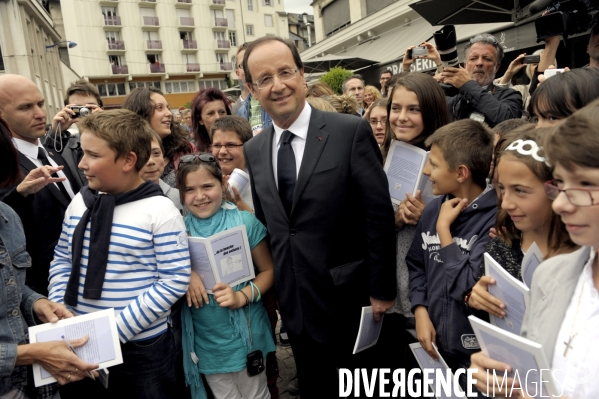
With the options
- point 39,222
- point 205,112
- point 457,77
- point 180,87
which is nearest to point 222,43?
point 180,87

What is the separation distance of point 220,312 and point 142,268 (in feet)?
1.72

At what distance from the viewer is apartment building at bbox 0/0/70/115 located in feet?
67.3

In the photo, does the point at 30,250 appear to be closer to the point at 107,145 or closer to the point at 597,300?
the point at 107,145

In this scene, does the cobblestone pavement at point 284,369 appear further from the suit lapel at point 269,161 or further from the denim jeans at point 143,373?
the suit lapel at point 269,161

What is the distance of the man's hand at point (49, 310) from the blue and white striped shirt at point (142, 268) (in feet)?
0.39

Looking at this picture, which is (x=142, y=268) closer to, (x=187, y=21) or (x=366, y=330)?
(x=366, y=330)

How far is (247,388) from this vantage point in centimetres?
242

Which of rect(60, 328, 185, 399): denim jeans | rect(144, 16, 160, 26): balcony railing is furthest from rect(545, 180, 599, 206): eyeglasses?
rect(144, 16, 160, 26): balcony railing

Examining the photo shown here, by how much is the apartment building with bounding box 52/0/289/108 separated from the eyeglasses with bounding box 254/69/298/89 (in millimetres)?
41471

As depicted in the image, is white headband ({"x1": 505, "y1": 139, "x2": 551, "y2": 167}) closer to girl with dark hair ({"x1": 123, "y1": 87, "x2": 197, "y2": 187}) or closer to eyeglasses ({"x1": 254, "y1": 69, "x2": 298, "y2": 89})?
eyeglasses ({"x1": 254, "y1": 69, "x2": 298, "y2": 89})

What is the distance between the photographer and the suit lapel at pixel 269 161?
83.0 inches

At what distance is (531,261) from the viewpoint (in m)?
1.57

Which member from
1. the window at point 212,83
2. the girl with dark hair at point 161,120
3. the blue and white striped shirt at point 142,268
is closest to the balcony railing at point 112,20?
the window at point 212,83

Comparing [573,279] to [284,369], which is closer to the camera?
[573,279]
